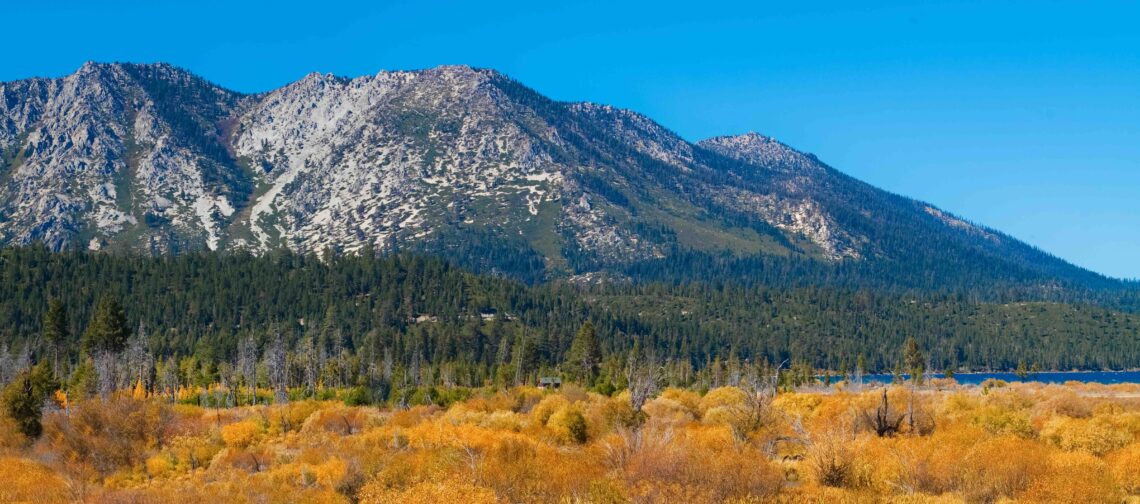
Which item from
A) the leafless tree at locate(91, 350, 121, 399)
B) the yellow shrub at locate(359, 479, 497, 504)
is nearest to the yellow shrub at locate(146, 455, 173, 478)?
→ the yellow shrub at locate(359, 479, 497, 504)

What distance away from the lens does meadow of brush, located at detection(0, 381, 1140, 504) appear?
27438mm

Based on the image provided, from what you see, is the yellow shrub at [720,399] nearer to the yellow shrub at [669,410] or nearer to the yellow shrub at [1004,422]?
the yellow shrub at [669,410]

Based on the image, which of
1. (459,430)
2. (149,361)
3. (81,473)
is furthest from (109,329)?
(459,430)

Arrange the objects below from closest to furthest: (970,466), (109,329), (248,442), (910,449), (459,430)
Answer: (970,466) < (910,449) < (459,430) < (248,442) < (109,329)

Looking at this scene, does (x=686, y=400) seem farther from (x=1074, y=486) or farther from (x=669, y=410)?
(x=1074, y=486)

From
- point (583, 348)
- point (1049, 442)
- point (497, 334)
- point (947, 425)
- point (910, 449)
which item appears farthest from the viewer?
point (497, 334)

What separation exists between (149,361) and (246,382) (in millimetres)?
13761

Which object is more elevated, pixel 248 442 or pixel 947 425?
pixel 947 425

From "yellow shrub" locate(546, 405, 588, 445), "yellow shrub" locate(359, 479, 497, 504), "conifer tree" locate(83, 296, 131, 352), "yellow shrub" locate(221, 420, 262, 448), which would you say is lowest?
"yellow shrub" locate(221, 420, 262, 448)

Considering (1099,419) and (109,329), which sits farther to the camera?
(109,329)

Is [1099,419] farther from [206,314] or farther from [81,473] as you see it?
[206,314]

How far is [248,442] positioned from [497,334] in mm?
129253

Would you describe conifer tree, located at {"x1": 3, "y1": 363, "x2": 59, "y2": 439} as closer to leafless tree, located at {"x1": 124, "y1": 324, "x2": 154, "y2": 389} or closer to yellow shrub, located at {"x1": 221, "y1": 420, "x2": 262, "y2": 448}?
yellow shrub, located at {"x1": 221, "y1": 420, "x2": 262, "y2": 448}

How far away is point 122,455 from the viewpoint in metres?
53.0
